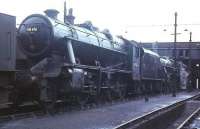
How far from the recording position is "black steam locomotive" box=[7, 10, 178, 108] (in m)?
16.2

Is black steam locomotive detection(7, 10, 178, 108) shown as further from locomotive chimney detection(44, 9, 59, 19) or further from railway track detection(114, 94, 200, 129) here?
railway track detection(114, 94, 200, 129)

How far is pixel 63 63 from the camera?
658 inches

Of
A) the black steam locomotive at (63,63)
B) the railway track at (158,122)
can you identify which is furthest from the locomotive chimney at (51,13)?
the railway track at (158,122)

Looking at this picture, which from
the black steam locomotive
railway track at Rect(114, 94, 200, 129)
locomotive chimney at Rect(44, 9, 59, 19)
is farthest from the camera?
locomotive chimney at Rect(44, 9, 59, 19)


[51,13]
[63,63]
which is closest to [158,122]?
[63,63]

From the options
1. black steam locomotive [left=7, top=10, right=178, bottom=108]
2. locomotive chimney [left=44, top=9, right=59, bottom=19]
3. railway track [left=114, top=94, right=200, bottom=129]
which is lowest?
railway track [left=114, top=94, right=200, bottom=129]

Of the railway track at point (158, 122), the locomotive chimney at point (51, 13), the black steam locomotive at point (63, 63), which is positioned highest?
the locomotive chimney at point (51, 13)

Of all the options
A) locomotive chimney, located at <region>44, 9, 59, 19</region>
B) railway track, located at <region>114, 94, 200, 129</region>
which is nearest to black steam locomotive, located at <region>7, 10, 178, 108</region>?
locomotive chimney, located at <region>44, 9, 59, 19</region>

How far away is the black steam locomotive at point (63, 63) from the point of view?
16203 mm

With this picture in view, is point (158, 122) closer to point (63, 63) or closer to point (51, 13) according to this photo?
point (63, 63)

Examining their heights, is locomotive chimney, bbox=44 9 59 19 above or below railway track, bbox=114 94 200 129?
above

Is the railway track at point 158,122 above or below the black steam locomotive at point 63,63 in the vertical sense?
below

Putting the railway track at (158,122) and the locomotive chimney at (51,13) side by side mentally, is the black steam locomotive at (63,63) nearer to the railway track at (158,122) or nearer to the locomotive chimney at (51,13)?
the locomotive chimney at (51,13)

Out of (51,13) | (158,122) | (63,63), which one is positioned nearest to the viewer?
(158,122)
